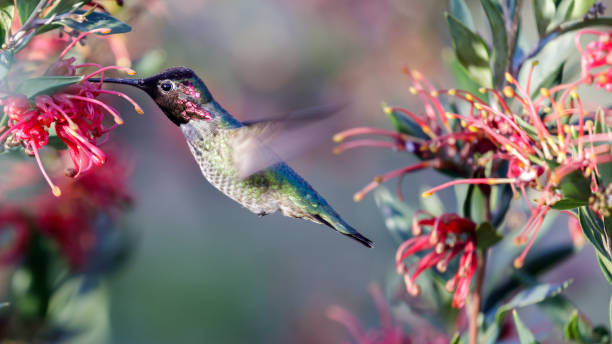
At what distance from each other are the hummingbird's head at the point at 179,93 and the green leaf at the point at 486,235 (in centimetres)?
53

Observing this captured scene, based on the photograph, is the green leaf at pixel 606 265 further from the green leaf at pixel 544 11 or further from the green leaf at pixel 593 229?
the green leaf at pixel 544 11

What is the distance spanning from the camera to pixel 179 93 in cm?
115

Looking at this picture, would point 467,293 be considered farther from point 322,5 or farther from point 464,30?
point 322,5

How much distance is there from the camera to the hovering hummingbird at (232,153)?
3.74ft

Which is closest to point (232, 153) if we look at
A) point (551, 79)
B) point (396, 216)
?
point (396, 216)

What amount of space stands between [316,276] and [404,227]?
151 inches

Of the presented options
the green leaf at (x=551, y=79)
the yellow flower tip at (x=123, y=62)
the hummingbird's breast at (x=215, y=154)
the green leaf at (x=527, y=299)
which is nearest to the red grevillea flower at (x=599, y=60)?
the green leaf at (x=551, y=79)

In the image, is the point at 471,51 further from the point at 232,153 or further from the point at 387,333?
the point at 387,333

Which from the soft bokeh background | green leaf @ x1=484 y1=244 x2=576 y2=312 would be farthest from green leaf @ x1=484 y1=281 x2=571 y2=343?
the soft bokeh background

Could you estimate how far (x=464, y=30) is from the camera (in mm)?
1085

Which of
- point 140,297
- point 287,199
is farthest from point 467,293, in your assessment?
point 140,297

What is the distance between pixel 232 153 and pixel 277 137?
135 mm

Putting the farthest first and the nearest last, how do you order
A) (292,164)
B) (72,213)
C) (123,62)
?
(292,164), (72,213), (123,62)

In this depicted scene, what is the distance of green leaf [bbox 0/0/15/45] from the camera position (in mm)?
929
